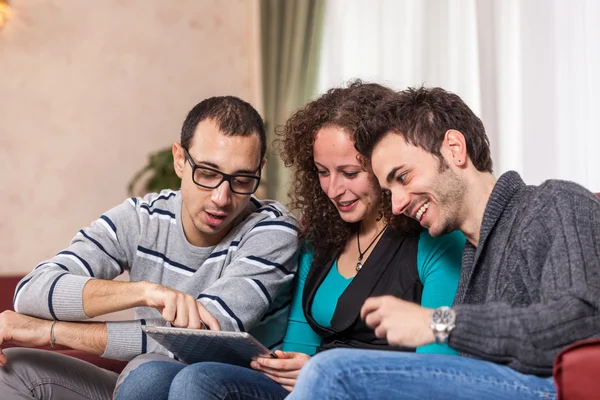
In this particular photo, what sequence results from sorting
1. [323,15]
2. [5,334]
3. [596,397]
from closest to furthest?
[596,397]
[5,334]
[323,15]

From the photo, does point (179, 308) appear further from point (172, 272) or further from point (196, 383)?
point (172, 272)

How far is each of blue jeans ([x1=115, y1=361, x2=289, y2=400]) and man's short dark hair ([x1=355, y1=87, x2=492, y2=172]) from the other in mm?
630

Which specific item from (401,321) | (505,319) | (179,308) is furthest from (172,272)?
(505,319)

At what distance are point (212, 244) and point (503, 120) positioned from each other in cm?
Answer: 134

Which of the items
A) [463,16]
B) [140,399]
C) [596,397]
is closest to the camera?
[596,397]

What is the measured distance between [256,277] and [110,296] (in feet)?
1.23

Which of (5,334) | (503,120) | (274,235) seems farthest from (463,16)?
(5,334)

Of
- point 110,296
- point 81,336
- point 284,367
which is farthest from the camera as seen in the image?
point 81,336

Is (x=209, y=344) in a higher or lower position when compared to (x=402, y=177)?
lower

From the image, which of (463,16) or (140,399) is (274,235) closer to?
(140,399)

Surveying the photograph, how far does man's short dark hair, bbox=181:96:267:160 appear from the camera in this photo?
2002mm

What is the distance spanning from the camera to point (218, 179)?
1.97 meters

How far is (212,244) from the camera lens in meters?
2.11

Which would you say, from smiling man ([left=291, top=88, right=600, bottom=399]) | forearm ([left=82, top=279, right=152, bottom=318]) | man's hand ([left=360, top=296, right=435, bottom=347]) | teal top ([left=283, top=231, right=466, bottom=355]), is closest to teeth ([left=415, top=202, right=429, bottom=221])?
smiling man ([left=291, top=88, right=600, bottom=399])
